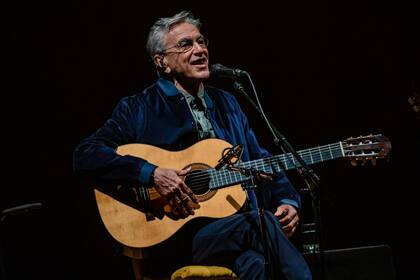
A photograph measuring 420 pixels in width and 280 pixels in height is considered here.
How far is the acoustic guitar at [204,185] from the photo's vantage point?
10.3ft

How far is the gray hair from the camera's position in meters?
3.67

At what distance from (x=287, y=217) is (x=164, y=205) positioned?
0.70 metres

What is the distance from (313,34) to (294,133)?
2.53 ft

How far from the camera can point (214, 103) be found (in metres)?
3.73

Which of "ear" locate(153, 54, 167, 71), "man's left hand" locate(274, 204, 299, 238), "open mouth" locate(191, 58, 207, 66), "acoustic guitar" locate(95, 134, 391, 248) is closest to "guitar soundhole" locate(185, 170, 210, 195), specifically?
"acoustic guitar" locate(95, 134, 391, 248)

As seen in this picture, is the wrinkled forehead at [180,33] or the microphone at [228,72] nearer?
the microphone at [228,72]

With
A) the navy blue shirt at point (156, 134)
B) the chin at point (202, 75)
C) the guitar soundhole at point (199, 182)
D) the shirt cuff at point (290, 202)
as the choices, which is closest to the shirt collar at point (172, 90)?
the navy blue shirt at point (156, 134)

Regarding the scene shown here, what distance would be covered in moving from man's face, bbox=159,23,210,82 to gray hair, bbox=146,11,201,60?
3cm

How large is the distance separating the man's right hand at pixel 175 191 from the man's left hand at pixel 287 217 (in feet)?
1.61

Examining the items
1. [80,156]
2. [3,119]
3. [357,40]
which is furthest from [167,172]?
[357,40]

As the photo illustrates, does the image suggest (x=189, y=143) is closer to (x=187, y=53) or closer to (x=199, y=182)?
(x=199, y=182)

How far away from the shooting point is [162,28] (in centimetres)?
371

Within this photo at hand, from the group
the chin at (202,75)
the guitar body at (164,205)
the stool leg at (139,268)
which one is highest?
the chin at (202,75)

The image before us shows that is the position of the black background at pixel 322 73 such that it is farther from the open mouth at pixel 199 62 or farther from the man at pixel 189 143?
the open mouth at pixel 199 62
